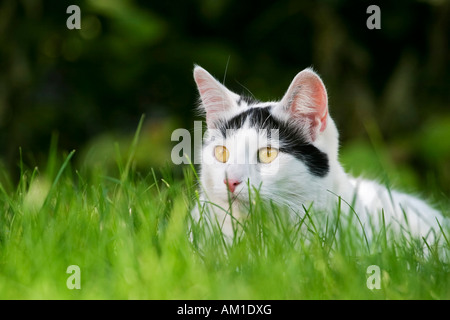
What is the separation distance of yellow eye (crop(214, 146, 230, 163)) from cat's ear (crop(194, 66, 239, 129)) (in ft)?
0.70

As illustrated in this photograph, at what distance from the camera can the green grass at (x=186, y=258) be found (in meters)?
1.68

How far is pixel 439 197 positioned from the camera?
10.6 ft

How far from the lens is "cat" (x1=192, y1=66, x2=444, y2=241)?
2260 mm

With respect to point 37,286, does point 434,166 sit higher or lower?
higher

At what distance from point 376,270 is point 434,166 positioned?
9.24ft

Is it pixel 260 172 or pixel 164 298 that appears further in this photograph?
pixel 260 172

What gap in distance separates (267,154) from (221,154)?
0.18 m

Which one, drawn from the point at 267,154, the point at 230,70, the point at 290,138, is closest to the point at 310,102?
the point at 290,138

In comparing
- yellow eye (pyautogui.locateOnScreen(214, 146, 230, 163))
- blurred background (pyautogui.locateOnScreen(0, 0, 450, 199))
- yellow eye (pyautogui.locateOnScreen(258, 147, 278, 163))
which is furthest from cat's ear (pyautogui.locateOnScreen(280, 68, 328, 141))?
blurred background (pyautogui.locateOnScreen(0, 0, 450, 199))

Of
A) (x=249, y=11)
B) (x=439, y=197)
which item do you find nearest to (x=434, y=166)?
(x=439, y=197)

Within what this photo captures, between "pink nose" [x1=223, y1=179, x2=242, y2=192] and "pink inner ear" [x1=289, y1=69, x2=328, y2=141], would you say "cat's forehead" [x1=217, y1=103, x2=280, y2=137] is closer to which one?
"pink inner ear" [x1=289, y1=69, x2=328, y2=141]

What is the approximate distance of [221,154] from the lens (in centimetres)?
238
